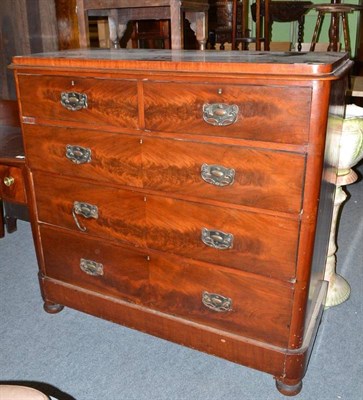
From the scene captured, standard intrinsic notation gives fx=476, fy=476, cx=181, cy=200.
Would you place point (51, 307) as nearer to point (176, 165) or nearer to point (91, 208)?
point (91, 208)

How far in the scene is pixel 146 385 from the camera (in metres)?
1.62

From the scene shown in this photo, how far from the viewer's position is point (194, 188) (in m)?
1.45

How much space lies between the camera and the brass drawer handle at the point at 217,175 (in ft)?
4.50

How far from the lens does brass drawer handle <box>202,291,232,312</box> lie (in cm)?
155

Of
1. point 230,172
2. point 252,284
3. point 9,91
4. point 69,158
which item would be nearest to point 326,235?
point 252,284

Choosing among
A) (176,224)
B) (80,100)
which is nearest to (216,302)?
(176,224)

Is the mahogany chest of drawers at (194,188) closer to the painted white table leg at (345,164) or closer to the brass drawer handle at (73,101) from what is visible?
the brass drawer handle at (73,101)

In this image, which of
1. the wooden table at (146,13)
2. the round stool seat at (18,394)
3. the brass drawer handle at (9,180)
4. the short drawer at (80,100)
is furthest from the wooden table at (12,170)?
the round stool seat at (18,394)

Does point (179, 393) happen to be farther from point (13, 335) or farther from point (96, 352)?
point (13, 335)

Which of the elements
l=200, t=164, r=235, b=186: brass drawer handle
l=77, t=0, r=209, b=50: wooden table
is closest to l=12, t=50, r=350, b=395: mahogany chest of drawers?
l=200, t=164, r=235, b=186: brass drawer handle

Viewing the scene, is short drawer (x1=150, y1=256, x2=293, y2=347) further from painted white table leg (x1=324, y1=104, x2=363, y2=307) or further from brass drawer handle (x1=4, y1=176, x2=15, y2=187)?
brass drawer handle (x1=4, y1=176, x2=15, y2=187)

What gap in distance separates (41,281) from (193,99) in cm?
106

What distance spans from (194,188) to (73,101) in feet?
1.60

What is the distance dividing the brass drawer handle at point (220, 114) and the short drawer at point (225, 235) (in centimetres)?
27
